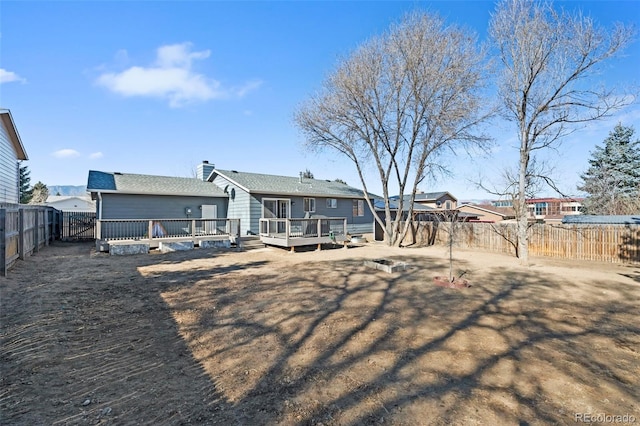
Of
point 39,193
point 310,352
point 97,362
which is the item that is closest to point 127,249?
point 97,362

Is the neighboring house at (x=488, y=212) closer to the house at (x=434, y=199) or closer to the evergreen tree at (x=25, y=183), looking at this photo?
the house at (x=434, y=199)

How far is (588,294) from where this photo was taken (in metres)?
6.84

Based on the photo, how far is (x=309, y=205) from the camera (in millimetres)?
18688

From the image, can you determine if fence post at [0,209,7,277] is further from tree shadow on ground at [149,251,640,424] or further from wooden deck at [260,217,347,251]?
wooden deck at [260,217,347,251]

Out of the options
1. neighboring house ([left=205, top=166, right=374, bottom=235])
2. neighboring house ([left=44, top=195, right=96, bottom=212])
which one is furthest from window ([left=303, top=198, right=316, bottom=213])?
neighboring house ([left=44, top=195, right=96, bottom=212])

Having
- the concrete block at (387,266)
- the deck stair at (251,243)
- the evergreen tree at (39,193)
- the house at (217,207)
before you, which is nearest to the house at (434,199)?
the house at (217,207)

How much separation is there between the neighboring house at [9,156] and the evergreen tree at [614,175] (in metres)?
36.2

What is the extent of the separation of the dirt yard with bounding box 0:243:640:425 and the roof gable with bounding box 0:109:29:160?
9.98 m

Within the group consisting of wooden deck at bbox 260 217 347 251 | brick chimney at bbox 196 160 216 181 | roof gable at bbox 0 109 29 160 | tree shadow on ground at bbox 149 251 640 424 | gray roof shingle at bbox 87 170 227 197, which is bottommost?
tree shadow on ground at bbox 149 251 640 424

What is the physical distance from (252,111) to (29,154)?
1337 centimetres

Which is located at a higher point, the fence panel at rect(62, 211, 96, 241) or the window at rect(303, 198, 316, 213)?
the window at rect(303, 198, 316, 213)

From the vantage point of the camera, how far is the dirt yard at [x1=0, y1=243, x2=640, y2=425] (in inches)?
104

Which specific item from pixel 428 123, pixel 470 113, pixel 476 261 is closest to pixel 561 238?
pixel 476 261

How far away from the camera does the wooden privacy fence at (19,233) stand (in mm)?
7008
